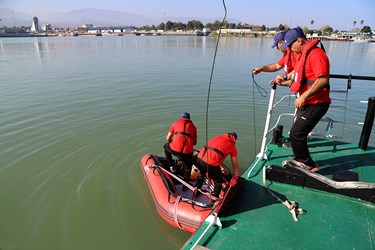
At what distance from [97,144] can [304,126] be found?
6406 millimetres

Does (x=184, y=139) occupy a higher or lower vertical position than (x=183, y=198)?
higher

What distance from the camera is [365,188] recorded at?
3395mm

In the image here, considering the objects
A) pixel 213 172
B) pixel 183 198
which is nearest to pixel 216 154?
pixel 213 172

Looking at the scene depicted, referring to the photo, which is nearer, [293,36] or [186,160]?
[293,36]

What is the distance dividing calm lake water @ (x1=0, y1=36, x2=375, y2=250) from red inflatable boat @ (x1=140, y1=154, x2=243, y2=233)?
45 centimetres

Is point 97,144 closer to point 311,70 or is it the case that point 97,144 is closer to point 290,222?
point 290,222

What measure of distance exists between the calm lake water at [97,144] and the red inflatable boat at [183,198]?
45 centimetres

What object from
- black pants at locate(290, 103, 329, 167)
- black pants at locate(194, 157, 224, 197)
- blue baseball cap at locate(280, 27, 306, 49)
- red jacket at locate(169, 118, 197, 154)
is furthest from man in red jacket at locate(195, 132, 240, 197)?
blue baseball cap at locate(280, 27, 306, 49)

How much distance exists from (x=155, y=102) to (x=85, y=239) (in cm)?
861

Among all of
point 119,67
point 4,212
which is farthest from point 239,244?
point 119,67

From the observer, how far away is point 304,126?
3846mm

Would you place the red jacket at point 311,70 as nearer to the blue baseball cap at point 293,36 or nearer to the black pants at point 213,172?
the blue baseball cap at point 293,36

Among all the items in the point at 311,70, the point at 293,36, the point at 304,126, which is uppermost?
the point at 293,36

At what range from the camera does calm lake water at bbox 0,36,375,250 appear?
4926 mm
